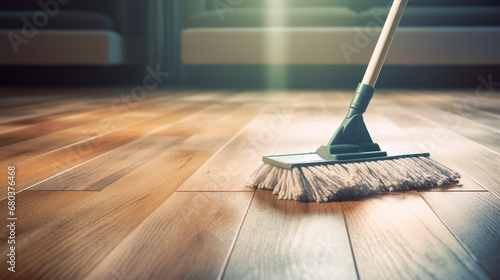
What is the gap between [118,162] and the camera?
886 mm

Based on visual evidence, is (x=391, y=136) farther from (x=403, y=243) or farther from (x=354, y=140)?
(x=403, y=243)

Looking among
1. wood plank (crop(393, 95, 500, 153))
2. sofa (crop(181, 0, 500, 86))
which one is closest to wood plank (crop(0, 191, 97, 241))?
wood plank (crop(393, 95, 500, 153))

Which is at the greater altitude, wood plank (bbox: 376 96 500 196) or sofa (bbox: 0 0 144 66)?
wood plank (bbox: 376 96 500 196)

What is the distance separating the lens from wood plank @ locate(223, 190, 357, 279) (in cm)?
42

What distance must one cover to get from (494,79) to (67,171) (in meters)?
2.95

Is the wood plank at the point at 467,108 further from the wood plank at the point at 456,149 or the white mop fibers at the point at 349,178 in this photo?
the white mop fibers at the point at 349,178

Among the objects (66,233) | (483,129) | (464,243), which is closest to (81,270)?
(66,233)

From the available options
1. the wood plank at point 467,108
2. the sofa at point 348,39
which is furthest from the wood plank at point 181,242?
the sofa at point 348,39

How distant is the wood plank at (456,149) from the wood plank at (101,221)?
0.45m

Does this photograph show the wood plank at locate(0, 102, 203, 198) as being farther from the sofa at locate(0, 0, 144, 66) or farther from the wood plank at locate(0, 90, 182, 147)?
the sofa at locate(0, 0, 144, 66)

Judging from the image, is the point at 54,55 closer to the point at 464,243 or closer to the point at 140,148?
the point at 140,148

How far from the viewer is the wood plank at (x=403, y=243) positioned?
0.42m

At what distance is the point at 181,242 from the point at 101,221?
118 millimetres

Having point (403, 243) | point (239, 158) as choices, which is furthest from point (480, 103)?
point (403, 243)
